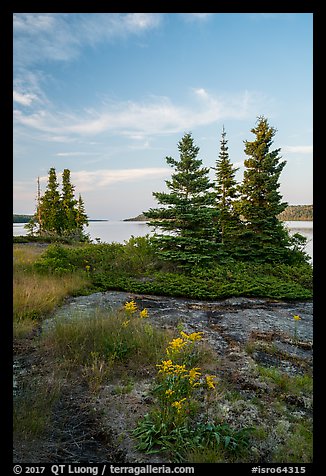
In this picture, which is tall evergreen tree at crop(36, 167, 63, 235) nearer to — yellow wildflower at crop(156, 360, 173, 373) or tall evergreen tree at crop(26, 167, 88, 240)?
tall evergreen tree at crop(26, 167, 88, 240)

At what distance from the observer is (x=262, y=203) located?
11688 millimetres

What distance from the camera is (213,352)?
3531mm

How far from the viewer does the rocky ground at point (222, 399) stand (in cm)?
196

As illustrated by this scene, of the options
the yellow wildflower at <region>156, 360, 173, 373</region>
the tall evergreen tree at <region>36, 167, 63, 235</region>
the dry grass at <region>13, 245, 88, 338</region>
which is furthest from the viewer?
the tall evergreen tree at <region>36, 167, 63, 235</region>

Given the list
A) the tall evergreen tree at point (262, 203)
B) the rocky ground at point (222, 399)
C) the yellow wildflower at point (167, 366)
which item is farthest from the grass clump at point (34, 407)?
the tall evergreen tree at point (262, 203)

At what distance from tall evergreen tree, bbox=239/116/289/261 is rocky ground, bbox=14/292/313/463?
6.54 metres

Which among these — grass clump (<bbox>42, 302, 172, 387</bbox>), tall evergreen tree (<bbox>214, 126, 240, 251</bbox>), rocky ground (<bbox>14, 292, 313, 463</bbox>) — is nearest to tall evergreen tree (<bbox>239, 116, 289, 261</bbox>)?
tall evergreen tree (<bbox>214, 126, 240, 251</bbox>)

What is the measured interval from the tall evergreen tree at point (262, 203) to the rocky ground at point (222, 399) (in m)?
6.54

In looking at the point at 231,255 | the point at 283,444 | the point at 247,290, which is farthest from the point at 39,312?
the point at 231,255

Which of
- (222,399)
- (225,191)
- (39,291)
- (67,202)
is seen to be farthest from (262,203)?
(67,202)

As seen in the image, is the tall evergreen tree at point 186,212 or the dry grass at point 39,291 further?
the tall evergreen tree at point 186,212

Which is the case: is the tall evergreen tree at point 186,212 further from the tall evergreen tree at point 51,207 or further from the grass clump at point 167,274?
the tall evergreen tree at point 51,207

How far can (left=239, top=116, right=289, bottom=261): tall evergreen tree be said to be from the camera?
36.8 ft
